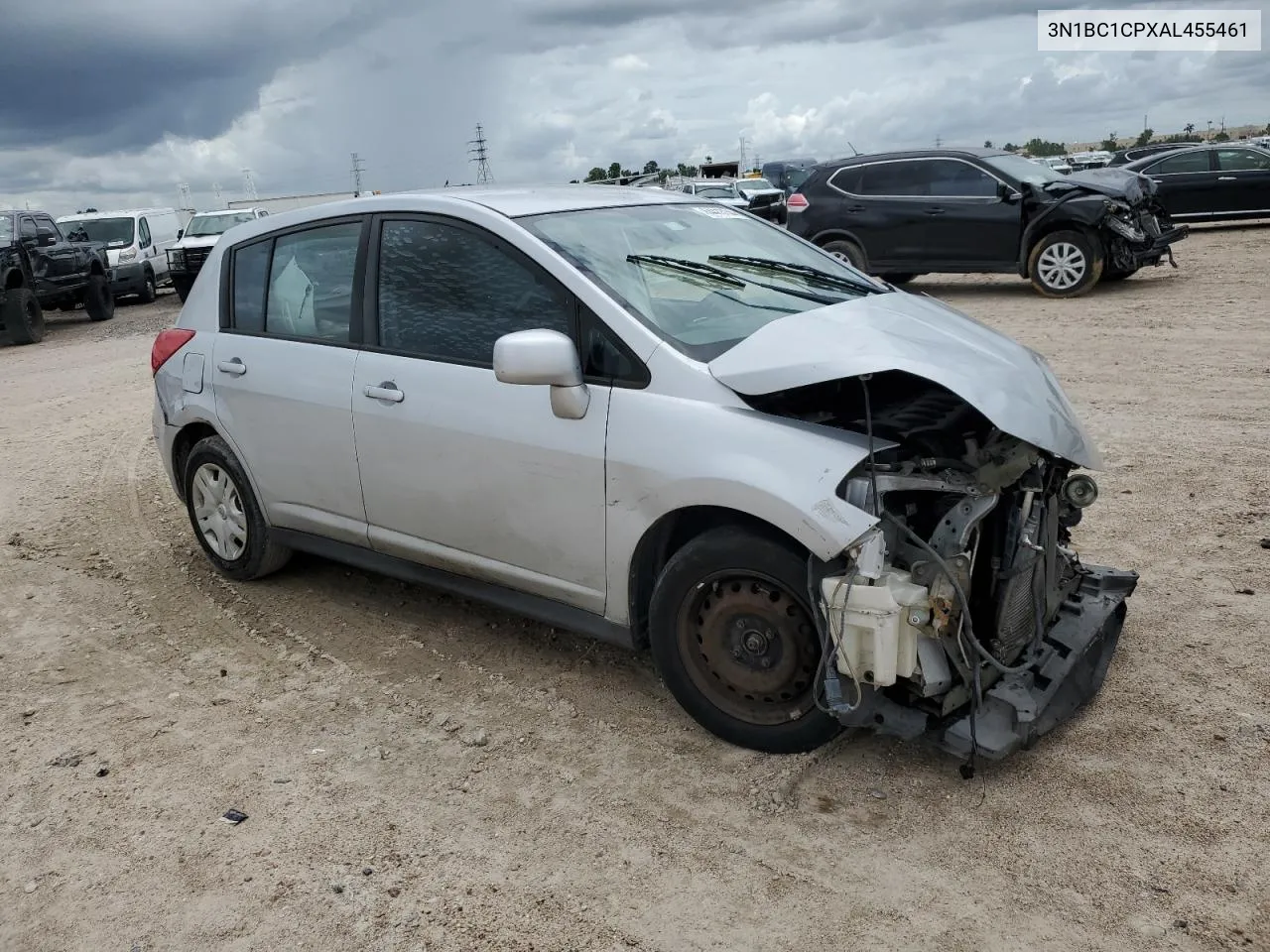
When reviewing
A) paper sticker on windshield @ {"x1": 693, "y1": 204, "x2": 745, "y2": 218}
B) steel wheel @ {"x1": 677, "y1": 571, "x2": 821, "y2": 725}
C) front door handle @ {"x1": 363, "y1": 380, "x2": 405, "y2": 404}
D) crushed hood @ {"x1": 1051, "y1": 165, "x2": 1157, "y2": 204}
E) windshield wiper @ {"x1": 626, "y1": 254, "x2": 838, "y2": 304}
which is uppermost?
crushed hood @ {"x1": 1051, "y1": 165, "x2": 1157, "y2": 204}

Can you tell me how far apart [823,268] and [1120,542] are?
1980 mm

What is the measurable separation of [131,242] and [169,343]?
62.4 ft

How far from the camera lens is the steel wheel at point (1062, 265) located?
12500mm

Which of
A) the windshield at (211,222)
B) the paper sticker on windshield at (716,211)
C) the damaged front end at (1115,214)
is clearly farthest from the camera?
the windshield at (211,222)

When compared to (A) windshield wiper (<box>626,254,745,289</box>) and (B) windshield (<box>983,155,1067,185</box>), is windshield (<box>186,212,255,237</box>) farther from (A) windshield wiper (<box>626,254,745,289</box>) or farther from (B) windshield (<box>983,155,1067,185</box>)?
(A) windshield wiper (<box>626,254,745,289</box>)

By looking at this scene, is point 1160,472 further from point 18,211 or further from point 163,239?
point 163,239

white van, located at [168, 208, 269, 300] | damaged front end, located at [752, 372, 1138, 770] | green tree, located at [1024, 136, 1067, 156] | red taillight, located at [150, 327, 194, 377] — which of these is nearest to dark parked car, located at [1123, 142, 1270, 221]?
white van, located at [168, 208, 269, 300]

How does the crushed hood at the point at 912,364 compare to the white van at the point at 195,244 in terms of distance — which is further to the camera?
the white van at the point at 195,244

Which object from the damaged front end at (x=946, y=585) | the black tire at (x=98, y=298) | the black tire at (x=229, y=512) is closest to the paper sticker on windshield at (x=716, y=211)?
the damaged front end at (x=946, y=585)

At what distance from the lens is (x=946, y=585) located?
302cm

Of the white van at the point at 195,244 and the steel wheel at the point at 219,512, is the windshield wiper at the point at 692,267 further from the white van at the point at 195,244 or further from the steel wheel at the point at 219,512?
the white van at the point at 195,244

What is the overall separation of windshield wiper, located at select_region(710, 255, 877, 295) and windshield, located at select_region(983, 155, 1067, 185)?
9.49m

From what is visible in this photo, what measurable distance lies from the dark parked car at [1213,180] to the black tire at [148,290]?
19180 mm

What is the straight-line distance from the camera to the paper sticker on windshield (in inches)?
179
